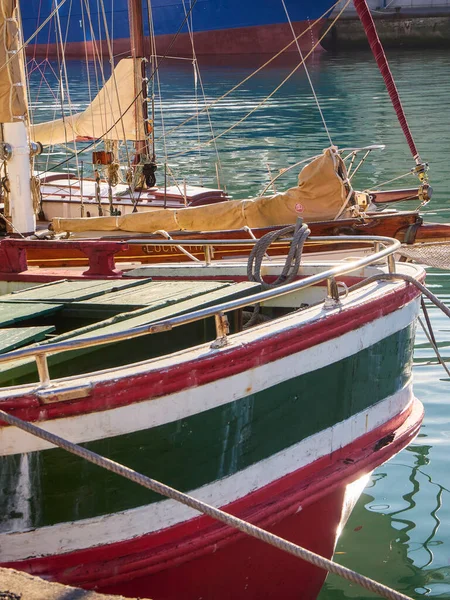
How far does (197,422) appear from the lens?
16.2ft

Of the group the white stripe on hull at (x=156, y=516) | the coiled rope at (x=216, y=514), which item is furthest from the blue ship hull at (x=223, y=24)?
the coiled rope at (x=216, y=514)

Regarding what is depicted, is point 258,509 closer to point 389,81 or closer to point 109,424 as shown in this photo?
point 109,424

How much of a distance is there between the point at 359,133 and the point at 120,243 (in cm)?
2143

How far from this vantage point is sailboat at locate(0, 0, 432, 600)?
4703 millimetres

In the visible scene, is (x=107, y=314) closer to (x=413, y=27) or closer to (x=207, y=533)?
(x=207, y=533)

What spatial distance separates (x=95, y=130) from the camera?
14773 mm

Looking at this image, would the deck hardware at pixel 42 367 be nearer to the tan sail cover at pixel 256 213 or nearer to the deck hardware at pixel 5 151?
the deck hardware at pixel 5 151

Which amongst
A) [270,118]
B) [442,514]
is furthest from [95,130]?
[270,118]

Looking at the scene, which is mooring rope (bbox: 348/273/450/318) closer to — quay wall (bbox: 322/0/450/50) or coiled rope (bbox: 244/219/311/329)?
coiled rope (bbox: 244/219/311/329)

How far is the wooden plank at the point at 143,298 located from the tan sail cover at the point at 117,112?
8.11 m

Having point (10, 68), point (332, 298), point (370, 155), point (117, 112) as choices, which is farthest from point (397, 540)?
point (370, 155)

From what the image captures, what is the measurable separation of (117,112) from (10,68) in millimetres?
4983

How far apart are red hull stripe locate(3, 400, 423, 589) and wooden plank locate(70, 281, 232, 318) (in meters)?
1.31

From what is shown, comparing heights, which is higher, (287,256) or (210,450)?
(287,256)
